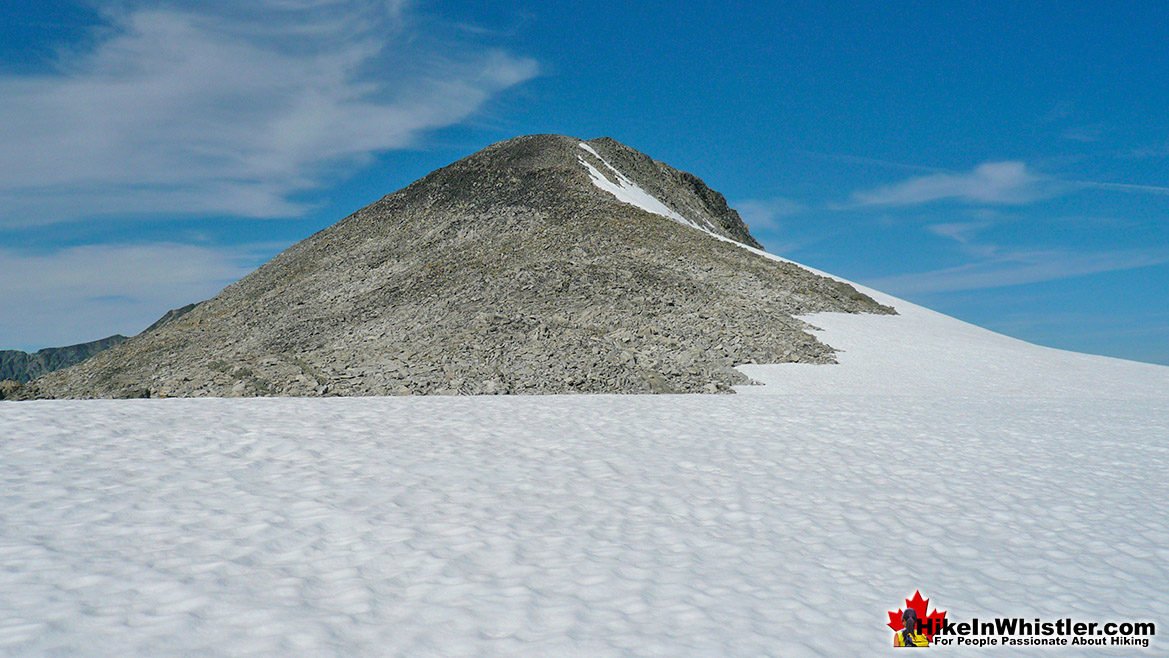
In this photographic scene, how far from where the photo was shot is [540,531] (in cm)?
537

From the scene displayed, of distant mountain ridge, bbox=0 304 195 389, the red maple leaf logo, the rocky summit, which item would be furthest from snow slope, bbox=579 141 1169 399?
distant mountain ridge, bbox=0 304 195 389

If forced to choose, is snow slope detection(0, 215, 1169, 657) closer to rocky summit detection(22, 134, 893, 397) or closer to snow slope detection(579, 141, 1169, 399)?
snow slope detection(579, 141, 1169, 399)

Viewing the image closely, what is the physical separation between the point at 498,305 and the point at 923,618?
21252mm

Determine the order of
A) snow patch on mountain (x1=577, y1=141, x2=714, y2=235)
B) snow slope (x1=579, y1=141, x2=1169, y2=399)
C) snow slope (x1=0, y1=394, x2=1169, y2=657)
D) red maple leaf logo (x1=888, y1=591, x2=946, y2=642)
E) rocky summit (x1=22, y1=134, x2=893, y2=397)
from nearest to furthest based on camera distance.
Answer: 1. snow slope (x1=0, y1=394, x2=1169, y2=657)
2. red maple leaf logo (x1=888, y1=591, x2=946, y2=642)
3. snow slope (x1=579, y1=141, x2=1169, y2=399)
4. rocky summit (x1=22, y1=134, x2=893, y2=397)
5. snow patch on mountain (x1=577, y1=141, x2=714, y2=235)

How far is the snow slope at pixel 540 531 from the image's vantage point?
12.1 feet

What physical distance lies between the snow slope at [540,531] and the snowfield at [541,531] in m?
0.03

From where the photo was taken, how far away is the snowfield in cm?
368

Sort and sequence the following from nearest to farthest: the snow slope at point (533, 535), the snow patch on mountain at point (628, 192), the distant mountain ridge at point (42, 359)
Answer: the snow slope at point (533, 535)
the snow patch on mountain at point (628, 192)
the distant mountain ridge at point (42, 359)

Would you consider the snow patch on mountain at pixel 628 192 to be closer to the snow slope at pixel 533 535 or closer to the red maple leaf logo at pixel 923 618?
the snow slope at pixel 533 535

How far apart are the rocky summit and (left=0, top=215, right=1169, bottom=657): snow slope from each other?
7.90m

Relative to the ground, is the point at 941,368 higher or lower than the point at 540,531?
higher

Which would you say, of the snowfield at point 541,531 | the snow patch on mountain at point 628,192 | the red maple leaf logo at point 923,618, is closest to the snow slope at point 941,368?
the snowfield at point 541,531

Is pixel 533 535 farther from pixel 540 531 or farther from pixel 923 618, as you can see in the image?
pixel 923 618

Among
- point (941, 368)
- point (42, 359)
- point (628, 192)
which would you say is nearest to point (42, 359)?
point (42, 359)
